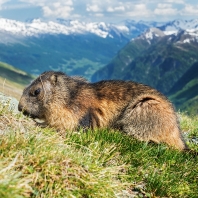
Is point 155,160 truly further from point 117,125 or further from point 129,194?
point 117,125

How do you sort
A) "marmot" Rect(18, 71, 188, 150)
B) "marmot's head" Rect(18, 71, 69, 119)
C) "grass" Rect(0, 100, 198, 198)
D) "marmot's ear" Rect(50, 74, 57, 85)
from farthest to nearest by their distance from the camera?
"marmot's ear" Rect(50, 74, 57, 85) → "marmot" Rect(18, 71, 188, 150) → "marmot's head" Rect(18, 71, 69, 119) → "grass" Rect(0, 100, 198, 198)

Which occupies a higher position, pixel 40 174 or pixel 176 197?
pixel 40 174

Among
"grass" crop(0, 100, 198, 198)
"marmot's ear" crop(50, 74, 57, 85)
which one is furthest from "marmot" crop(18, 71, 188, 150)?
"grass" crop(0, 100, 198, 198)

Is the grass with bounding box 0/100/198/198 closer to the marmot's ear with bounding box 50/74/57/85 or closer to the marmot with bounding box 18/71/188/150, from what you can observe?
the marmot with bounding box 18/71/188/150

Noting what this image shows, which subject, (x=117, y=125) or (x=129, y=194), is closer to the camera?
(x=129, y=194)

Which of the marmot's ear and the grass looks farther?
the marmot's ear

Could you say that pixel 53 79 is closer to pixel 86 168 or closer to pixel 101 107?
pixel 101 107

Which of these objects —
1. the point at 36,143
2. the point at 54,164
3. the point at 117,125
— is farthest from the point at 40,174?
the point at 117,125

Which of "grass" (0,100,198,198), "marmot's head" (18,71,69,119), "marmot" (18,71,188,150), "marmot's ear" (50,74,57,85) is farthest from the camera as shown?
"marmot's ear" (50,74,57,85)

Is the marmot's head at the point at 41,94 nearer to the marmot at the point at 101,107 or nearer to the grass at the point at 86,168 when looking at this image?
the marmot at the point at 101,107

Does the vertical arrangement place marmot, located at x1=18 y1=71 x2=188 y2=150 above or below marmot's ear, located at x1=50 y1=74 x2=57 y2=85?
below
